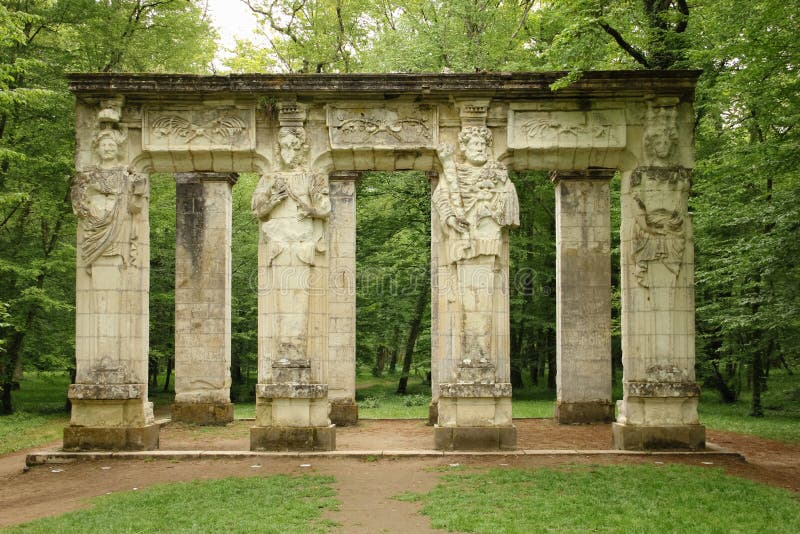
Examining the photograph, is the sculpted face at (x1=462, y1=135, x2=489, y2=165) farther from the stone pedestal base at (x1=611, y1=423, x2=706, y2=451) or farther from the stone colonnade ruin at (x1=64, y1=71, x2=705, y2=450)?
the stone pedestal base at (x1=611, y1=423, x2=706, y2=451)

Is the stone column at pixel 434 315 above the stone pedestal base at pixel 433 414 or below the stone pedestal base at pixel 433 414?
above

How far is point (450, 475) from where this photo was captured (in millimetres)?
9875

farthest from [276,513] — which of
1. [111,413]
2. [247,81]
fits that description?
[247,81]

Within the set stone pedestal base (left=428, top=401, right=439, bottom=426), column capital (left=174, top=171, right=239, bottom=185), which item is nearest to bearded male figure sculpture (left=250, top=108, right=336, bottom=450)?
stone pedestal base (left=428, top=401, right=439, bottom=426)

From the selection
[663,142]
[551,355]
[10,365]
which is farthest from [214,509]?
[551,355]

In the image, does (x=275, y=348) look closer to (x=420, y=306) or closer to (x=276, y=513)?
(x=276, y=513)

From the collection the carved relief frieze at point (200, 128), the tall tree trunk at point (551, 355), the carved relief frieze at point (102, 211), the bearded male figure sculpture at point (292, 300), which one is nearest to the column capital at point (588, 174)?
the bearded male figure sculpture at point (292, 300)

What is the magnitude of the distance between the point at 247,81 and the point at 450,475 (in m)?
7.14

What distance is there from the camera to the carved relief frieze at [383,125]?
11898 millimetres

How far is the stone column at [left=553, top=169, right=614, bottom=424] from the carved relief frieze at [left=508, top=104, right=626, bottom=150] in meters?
3.99

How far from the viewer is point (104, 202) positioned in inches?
460

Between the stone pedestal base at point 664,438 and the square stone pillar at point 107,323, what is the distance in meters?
8.09

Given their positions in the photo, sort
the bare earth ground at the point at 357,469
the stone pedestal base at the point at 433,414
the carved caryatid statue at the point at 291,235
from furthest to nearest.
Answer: the stone pedestal base at the point at 433,414
the carved caryatid statue at the point at 291,235
the bare earth ground at the point at 357,469

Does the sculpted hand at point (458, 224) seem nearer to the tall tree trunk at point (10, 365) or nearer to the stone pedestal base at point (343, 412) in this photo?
the stone pedestal base at point (343, 412)
